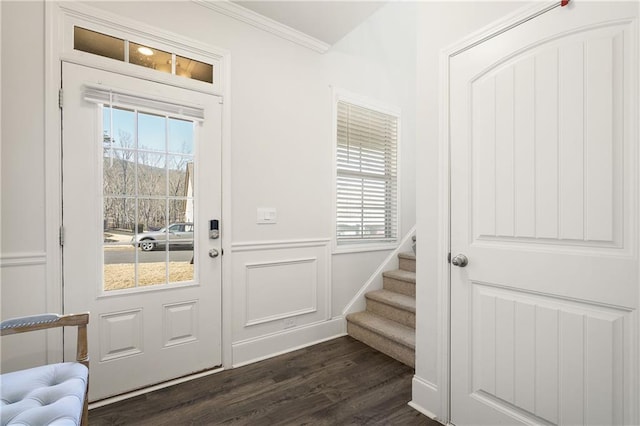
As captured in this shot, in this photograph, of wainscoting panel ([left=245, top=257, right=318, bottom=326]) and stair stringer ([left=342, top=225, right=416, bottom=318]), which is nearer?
wainscoting panel ([left=245, top=257, right=318, bottom=326])

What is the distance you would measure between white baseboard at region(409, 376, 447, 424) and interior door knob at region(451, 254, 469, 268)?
2.45 ft

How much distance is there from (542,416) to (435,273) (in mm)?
770

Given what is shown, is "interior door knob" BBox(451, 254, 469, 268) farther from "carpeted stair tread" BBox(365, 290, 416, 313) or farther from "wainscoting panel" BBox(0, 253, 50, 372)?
"wainscoting panel" BBox(0, 253, 50, 372)

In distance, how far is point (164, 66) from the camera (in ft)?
7.01

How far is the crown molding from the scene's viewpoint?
2.28 m

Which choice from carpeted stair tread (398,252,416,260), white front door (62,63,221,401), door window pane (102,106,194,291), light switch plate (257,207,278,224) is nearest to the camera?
white front door (62,63,221,401)

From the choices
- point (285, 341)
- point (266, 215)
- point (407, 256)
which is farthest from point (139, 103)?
point (407, 256)

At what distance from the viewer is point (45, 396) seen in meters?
1.19

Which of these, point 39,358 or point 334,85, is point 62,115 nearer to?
point 39,358

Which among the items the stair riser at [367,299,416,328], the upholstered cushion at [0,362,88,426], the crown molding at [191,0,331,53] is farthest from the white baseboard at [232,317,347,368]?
the crown molding at [191,0,331,53]

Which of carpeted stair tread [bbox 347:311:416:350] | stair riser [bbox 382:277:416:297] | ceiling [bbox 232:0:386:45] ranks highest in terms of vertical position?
ceiling [bbox 232:0:386:45]

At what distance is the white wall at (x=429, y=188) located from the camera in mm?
1774

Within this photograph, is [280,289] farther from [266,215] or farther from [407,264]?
[407,264]

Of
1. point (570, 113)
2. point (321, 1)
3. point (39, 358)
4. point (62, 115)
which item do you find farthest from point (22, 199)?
point (570, 113)
